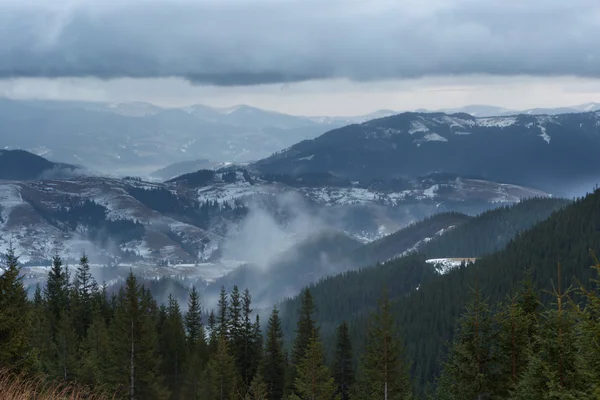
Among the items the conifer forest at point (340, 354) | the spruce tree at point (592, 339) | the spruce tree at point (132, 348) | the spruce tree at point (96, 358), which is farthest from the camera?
the spruce tree at point (96, 358)

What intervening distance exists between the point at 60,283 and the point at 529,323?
97317mm

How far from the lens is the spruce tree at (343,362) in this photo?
225ft

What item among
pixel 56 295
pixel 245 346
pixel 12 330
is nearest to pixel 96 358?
pixel 245 346

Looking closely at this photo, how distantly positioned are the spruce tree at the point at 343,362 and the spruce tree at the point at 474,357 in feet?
119

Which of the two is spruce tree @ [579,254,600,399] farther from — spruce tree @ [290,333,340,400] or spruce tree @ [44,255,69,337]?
spruce tree @ [44,255,69,337]

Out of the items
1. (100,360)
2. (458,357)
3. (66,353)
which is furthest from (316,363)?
(66,353)

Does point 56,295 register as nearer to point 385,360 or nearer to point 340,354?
point 340,354

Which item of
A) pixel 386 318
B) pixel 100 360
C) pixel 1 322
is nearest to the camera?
pixel 1 322

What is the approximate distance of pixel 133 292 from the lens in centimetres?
4650

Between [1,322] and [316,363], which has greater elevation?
[1,322]

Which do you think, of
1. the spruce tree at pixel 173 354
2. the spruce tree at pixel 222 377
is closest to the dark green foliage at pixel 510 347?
the spruce tree at pixel 222 377

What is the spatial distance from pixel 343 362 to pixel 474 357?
39019 mm

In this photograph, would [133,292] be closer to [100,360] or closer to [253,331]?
[100,360]

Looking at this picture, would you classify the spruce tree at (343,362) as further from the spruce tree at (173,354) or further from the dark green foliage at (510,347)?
the dark green foliage at (510,347)
